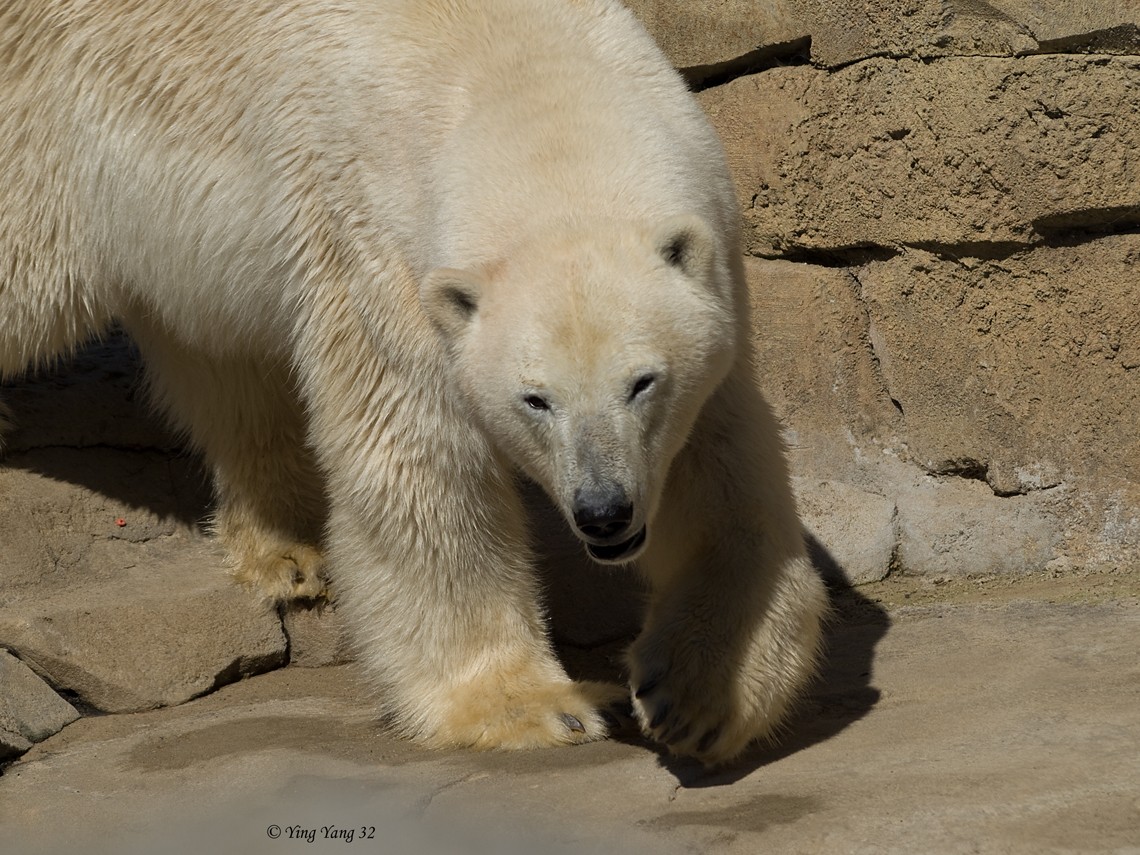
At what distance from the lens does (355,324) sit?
330 cm

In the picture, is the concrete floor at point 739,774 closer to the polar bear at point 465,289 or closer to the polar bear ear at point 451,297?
the polar bear at point 465,289

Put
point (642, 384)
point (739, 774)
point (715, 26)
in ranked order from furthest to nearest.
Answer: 1. point (715, 26)
2. point (739, 774)
3. point (642, 384)

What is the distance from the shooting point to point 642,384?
8.68ft

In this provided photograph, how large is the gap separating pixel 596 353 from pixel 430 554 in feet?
3.10

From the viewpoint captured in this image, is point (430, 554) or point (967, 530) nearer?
point (430, 554)

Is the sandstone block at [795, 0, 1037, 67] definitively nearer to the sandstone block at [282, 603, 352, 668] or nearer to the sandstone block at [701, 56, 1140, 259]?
the sandstone block at [701, 56, 1140, 259]

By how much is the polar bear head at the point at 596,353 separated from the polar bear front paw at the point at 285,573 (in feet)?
5.33

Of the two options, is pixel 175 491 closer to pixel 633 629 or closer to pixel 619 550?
pixel 633 629

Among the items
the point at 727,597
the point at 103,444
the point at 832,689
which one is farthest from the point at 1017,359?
the point at 103,444

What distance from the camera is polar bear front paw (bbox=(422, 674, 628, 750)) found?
3.26 m

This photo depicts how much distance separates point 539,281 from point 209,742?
5.29 ft

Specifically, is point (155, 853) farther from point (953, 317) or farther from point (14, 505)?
point (953, 317)

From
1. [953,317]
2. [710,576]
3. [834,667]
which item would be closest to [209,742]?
[710,576]

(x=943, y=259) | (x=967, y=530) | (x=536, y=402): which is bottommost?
(x=967, y=530)
